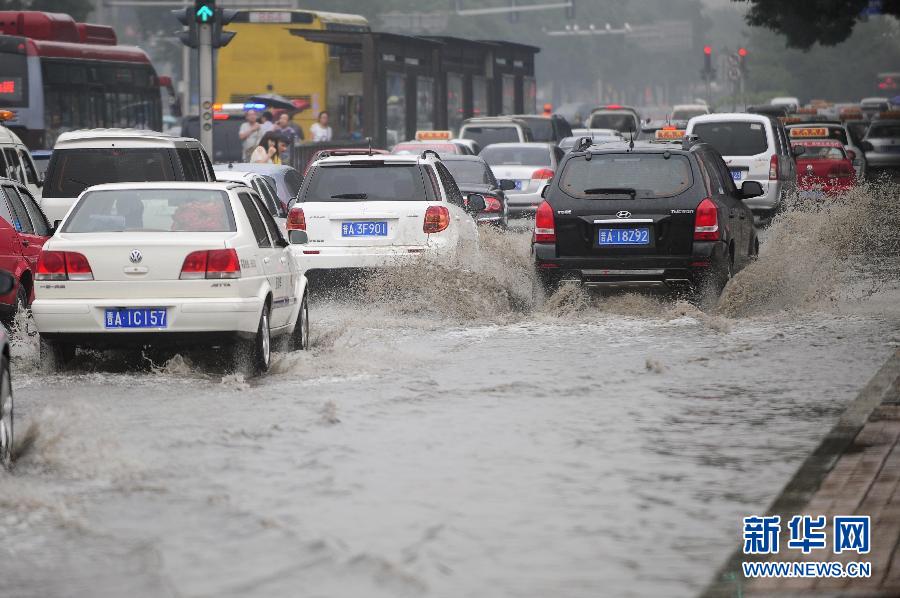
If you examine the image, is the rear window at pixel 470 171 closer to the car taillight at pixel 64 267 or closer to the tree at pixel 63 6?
the car taillight at pixel 64 267

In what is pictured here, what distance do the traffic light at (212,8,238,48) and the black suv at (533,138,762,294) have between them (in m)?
9.36

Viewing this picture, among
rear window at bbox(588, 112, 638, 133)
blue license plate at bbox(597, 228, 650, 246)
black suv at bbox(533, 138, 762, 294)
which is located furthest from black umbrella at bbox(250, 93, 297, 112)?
blue license plate at bbox(597, 228, 650, 246)

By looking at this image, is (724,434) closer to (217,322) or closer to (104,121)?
(217,322)

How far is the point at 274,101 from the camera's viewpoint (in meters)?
41.6

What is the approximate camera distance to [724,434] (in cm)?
977

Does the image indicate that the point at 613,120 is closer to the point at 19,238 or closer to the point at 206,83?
the point at 206,83

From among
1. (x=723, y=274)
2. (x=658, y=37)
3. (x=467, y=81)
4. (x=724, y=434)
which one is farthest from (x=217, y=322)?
(x=658, y=37)

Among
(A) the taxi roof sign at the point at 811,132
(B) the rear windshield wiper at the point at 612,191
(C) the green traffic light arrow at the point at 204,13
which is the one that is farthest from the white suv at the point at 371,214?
(A) the taxi roof sign at the point at 811,132

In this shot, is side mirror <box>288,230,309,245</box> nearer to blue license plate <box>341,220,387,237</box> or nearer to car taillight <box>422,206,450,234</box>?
blue license plate <box>341,220,387,237</box>

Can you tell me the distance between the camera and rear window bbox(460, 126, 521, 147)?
41.6 meters

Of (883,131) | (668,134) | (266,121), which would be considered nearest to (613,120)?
(883,131)

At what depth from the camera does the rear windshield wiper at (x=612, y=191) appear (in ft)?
52.3

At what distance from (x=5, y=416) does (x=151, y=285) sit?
132 inches

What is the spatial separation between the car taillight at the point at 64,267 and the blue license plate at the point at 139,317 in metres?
0.31
